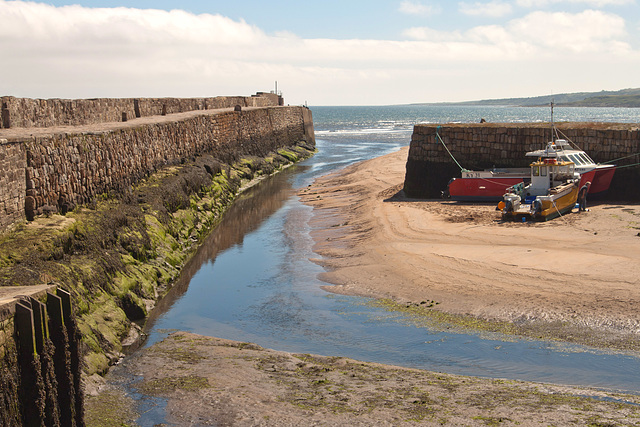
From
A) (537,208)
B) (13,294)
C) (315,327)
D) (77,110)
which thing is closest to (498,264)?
(537,208)

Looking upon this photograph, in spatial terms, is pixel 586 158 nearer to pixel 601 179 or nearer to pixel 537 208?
pixel 601 179

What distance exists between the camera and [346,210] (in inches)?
989

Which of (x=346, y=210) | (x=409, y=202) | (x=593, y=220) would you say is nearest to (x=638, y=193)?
(x=593, y=220)

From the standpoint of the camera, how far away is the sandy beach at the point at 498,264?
12.5m

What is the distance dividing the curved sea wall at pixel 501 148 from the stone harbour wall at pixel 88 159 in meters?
9.84

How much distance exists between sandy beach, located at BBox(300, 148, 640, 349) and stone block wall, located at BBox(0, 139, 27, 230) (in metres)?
6.88

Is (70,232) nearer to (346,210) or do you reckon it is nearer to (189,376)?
(189,376)

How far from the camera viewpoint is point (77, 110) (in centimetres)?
2341

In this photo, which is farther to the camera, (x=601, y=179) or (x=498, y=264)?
(x=601, y=179)

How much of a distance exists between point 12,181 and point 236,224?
11.7 m

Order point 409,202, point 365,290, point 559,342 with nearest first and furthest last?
point 559,342 < point 365,290 < point 409,202

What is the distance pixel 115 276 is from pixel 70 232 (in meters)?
1.24

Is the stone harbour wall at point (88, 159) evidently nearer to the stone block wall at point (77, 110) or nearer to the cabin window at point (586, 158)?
the stone block wall at point (77, 110)

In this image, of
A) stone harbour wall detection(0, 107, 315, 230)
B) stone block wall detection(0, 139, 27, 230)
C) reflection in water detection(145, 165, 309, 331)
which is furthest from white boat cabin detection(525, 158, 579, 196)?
stone block wall detection(0, 139, 27, 230)
